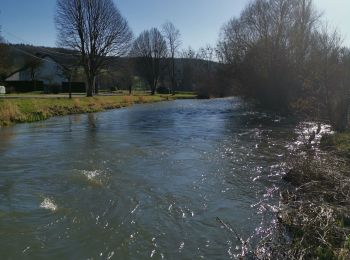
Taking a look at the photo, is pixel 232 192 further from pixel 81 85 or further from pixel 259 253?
pixel 81 85

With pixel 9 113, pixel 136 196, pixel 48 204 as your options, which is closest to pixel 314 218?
pixel 136 196

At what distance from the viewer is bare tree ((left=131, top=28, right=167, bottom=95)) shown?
86500 millimetres

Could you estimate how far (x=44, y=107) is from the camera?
3272 centimetres

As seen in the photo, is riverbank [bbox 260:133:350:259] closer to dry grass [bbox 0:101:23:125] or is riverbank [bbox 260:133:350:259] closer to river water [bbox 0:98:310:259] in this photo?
river water [bbox 0:98:310:259]

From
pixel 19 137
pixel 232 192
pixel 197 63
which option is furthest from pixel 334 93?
pixel 197 63

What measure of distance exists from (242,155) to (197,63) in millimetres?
92047

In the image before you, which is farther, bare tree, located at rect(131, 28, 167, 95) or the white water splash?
bare tree, located at rect(131, 28, 167, 95)

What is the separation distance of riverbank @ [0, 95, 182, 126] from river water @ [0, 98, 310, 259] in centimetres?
817

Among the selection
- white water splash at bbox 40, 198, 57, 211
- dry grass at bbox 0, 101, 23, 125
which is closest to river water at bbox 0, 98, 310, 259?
white water splash at bbox 40, 198, 57, 211

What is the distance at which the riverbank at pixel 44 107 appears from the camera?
27.2m

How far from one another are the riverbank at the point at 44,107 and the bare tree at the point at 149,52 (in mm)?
37720

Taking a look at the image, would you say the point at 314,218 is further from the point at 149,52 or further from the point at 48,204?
the point at 149,52

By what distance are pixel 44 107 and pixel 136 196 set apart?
959 inches

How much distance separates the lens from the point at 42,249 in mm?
7203
